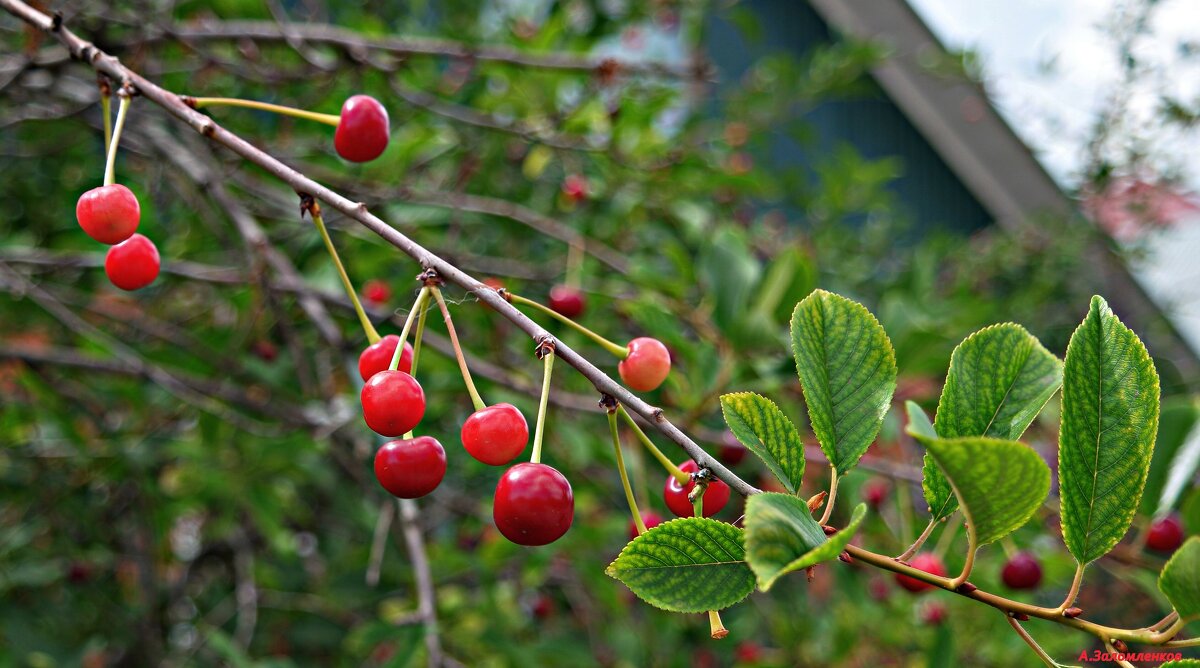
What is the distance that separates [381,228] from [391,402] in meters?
0.10

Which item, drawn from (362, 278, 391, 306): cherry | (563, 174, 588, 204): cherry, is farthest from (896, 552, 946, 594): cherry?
(563, 174, 588, 204): cherry

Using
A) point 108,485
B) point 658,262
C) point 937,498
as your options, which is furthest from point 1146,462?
point 108,485

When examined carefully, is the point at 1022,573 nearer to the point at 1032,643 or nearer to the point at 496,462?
the point at 1032,643

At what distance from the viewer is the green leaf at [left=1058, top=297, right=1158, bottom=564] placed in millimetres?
468

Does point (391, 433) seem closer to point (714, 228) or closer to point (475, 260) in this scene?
point (475, 260)

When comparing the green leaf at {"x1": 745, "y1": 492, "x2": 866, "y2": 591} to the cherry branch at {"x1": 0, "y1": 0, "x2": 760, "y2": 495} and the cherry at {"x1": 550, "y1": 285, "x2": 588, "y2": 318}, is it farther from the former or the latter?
the cherry at {"x1": 550, "y1": 285, "x2": 588, "y2": 318}

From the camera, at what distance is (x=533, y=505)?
469 mm

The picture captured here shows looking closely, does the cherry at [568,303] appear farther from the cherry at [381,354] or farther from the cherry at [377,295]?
the cherry at [381,354]

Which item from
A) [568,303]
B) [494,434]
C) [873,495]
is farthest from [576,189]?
[494,434]

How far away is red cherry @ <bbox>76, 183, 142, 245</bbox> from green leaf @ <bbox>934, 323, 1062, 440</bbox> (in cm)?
53

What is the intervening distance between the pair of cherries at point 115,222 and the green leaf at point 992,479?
51cm

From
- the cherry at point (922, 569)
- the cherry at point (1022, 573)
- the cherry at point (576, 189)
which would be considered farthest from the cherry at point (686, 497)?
the cherry at point (576, 189)

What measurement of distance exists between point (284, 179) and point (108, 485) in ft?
6.08

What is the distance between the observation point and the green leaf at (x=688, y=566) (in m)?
0.43
